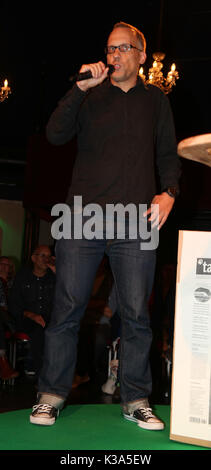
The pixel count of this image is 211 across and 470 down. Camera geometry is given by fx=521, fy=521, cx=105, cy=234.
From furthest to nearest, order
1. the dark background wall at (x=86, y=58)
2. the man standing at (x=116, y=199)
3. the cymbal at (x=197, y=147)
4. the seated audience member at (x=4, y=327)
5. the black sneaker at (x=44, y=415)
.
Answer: the dark background wall at (x=86, y=58)
the seated audience member at (x=4, y=327)
the man standing at (x=116, y=199)
the black sneaker at (x=44, y=415)
the cymbal at (x=197, y=147)

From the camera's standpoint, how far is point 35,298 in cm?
452

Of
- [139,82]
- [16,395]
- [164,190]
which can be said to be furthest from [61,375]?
[16,395]

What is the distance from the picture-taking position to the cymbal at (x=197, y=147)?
1.29 metres

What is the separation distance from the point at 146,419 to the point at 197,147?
91cm

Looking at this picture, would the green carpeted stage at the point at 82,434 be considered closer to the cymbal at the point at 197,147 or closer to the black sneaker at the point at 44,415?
the black sneaker at the point at 44,415

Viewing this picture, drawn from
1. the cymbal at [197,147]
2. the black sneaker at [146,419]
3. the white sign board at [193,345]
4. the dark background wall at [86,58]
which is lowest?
the black sneaker at [146,419]

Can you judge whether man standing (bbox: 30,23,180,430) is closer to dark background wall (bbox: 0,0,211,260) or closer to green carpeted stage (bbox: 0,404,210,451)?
green carpeted stage (bbox: 0,404,210,451)

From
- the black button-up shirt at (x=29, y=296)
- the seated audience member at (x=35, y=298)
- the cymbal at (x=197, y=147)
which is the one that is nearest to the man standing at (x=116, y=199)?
the cymbal at (x=197, y=147)

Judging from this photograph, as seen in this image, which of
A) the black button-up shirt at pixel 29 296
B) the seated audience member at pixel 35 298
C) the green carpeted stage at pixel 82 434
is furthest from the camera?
the black button-up shirt at pixel 29 296

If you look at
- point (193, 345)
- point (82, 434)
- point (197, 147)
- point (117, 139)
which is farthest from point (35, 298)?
point (197, 147)

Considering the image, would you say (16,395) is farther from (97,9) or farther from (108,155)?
(97,9)

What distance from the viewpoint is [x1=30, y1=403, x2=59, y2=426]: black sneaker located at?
1661 millimetres

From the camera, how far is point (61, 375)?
1790 millimetres

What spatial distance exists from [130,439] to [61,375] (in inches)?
14.0
